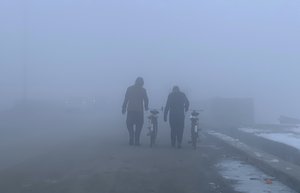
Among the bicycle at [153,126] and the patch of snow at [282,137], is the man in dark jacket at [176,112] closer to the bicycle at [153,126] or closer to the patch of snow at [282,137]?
the bicycle at [153,126]

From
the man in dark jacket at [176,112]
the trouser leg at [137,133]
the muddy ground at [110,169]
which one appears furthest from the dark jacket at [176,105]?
the muddy ground at [110,169]

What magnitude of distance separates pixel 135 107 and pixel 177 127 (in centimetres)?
147

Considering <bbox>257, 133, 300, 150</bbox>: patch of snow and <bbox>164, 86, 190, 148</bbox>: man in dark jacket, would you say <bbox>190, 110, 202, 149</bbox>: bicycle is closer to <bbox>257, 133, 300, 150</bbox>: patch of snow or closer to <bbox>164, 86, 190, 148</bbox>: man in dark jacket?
<bbox>164, 86, 190, 148</bbox>: man in dark jacket

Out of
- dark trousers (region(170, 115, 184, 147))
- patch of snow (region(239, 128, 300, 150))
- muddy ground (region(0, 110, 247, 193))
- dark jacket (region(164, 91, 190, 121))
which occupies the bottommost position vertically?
→ patch of snow (region(239, 128, 300, 150))

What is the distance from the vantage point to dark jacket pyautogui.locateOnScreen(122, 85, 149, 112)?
21.5 m

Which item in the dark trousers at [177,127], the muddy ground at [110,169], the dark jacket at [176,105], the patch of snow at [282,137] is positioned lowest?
the patch of snow at [282,137]

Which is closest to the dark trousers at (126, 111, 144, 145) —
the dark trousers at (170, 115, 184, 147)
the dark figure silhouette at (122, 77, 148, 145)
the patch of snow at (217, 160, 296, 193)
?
the dark figure silhouette at (122, 77, 148, 145)

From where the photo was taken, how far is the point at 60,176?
42.9 feet

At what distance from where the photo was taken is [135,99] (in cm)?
2158

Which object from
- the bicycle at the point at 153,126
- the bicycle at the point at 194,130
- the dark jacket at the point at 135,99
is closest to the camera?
the bicycle at the point at 194,130

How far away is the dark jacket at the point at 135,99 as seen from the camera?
21531 mm

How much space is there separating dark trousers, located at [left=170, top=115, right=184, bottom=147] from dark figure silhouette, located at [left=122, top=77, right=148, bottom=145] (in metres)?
0.96

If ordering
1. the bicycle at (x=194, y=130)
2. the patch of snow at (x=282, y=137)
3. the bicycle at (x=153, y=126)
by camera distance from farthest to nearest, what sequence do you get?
the patch of snow at (x=282, y=137) < the bicycle at (x=153, y=126) < the bicycle at (x=194, y=130)

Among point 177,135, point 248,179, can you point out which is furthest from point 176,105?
point 248,179
